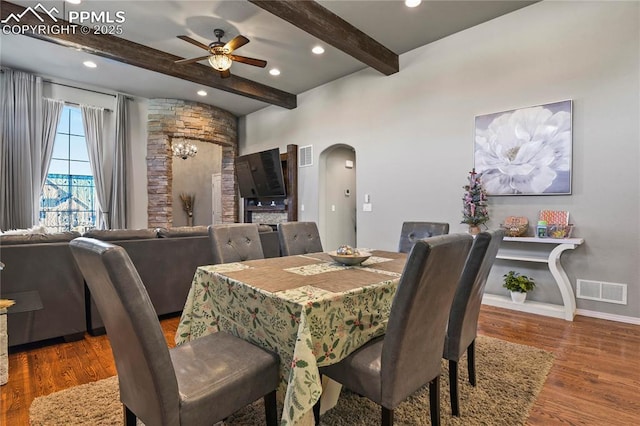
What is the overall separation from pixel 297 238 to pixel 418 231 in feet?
3.64

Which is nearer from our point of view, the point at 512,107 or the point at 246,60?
the point at 512,107

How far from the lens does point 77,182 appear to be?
587 cm

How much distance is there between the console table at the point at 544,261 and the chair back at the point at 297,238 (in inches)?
84.3

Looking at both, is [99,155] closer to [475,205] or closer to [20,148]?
[20,148]

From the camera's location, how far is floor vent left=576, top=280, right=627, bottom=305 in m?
3.10

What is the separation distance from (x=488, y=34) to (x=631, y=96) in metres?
1.58

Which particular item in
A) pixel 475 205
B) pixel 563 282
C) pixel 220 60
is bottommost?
pixel 563 282

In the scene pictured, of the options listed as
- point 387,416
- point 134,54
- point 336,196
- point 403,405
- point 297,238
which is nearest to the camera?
point 387,416

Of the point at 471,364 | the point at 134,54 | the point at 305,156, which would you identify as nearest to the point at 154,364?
the point at 471,364

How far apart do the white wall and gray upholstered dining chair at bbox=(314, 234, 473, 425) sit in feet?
8.91

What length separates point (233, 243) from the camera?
96.2 inches

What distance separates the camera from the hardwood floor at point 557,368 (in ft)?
5.70

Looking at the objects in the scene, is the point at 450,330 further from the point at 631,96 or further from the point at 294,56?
the point at 294,56

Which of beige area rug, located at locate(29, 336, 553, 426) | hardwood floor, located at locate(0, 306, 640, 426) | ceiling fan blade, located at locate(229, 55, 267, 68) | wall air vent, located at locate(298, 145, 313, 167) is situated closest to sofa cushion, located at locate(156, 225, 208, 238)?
hardwood floor, located at locate(0, 306, 640, 426)
